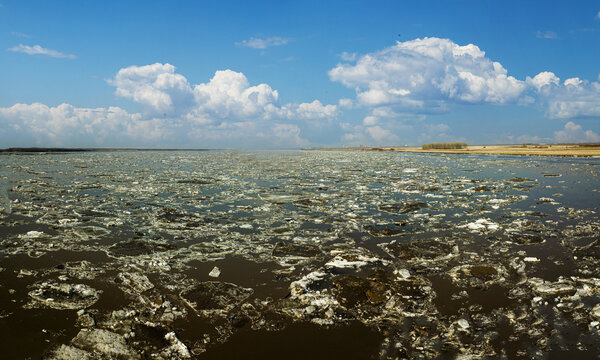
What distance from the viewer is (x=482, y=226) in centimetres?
688

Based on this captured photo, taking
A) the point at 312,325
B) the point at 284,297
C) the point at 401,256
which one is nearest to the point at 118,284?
the point at 284,297

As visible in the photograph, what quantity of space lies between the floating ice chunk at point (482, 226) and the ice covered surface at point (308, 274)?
0.06 meters

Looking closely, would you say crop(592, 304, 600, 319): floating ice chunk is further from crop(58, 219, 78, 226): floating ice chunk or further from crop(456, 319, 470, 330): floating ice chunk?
crop(58, 219, 78, 226): floating ice chunk

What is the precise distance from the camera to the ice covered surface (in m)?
2.97

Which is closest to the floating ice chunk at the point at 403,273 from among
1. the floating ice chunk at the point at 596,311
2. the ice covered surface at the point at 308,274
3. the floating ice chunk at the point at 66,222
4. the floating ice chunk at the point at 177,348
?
the ice covered surface at the point at 308,274

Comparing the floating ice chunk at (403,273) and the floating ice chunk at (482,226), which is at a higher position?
the floating ice chunk at (482,226)

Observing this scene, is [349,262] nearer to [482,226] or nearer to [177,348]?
[177,348]

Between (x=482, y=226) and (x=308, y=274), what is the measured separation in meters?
4.65

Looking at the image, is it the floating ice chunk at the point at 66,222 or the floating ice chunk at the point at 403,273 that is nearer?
the floating ice chunk at the point at 403,273

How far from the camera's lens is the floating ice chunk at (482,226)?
666cm

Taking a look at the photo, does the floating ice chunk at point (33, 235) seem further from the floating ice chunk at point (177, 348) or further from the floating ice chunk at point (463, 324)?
the floating ice chunk at point (463, 324)

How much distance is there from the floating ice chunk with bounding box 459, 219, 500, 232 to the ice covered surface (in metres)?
0.06

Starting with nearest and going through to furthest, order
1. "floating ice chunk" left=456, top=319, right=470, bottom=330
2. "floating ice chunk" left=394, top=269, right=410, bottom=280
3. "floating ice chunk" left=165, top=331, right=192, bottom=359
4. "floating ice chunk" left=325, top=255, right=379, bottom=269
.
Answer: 1. "floating ice chunk" left=165, top=331, right=192, bottom=359
2. "floating ice chunk" left=456, top=319, right=470, bottom=330
3. "floating ice chunk" left=394, top=269, right=410, bottom=280
4. "floating ice chunk" left=325, top=255, right=379, bottom=269

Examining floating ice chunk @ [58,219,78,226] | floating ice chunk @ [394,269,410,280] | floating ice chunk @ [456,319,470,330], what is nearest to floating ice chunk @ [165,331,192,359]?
floating ice chunk @ [456,319,470,330]
